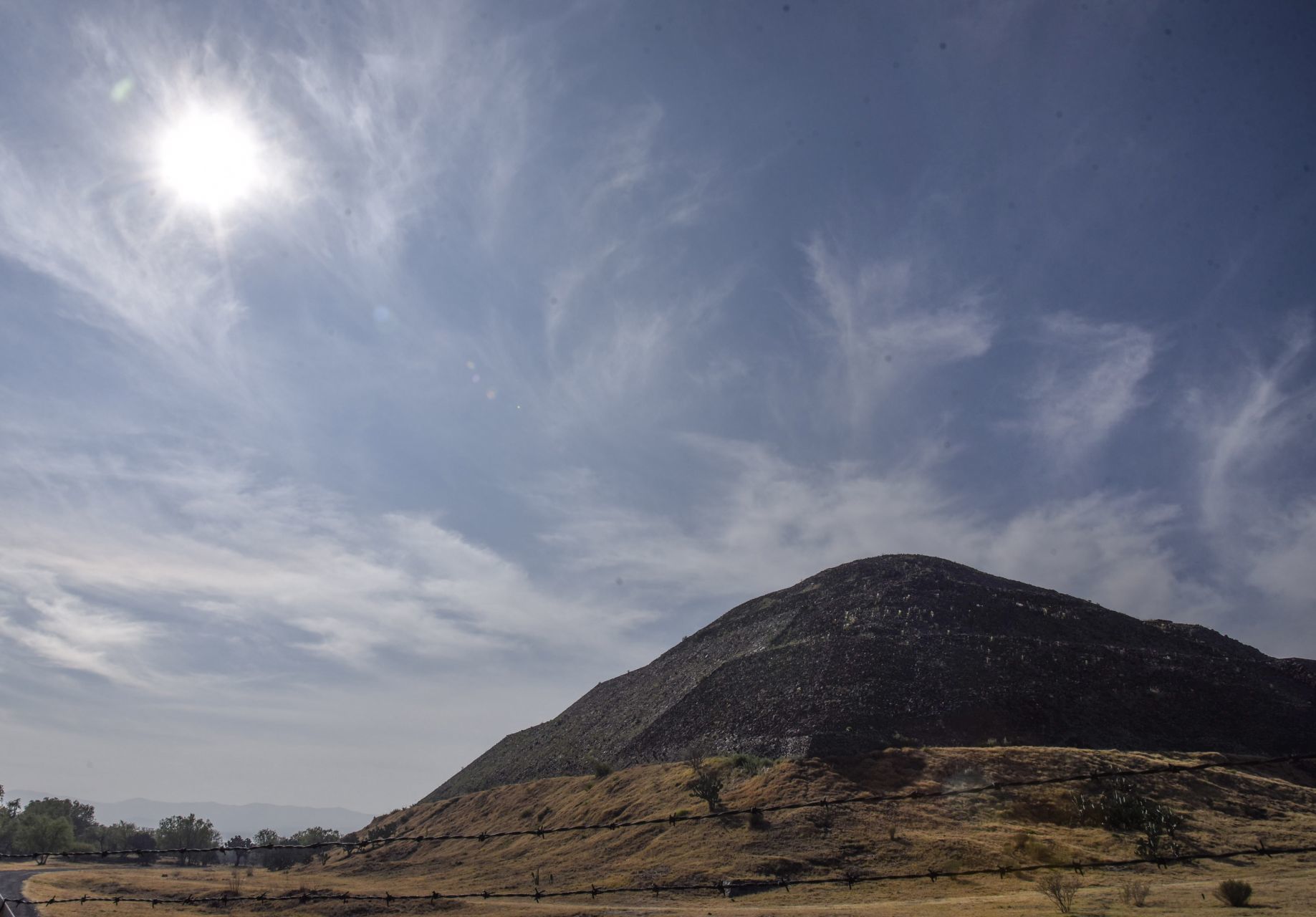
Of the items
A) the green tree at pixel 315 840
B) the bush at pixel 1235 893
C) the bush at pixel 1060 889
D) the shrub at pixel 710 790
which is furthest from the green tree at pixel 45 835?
the bush at pixel 1235 893

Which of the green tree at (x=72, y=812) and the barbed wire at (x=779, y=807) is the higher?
the green tree at (x=72, y=812)

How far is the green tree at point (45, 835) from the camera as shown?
252 feet

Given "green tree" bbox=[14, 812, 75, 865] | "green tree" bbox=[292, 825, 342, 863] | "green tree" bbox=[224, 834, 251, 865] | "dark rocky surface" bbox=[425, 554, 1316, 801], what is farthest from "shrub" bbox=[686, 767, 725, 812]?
"green tree" bbox=[14, 812, 75, 865]

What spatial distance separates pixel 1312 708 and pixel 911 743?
35304 millimetres

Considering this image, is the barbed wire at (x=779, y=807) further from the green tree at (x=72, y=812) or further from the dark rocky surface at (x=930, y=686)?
the green tree at (x=72, y=812)

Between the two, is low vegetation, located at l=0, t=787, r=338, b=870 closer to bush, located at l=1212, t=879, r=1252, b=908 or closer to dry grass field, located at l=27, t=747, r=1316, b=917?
dry grass field, located at l=27, t=747, r=1316, b=917

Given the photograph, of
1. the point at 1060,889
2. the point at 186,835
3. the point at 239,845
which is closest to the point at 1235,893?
the point at 1060,889

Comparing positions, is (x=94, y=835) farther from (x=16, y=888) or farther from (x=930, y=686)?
(x=930, y=686)

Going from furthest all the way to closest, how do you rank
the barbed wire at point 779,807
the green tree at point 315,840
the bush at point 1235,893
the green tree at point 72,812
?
1. the green tree at point 72,812
2. the green tree at point 315,840
3. the bush at point 1235,893
4. the barbed wire at point 779,807

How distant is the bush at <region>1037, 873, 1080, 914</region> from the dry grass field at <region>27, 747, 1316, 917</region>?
1.09 feet

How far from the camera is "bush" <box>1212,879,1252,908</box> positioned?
20.2 m

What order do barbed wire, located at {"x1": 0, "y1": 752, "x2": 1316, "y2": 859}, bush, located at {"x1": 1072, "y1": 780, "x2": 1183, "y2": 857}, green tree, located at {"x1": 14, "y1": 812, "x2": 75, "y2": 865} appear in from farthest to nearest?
green tree, located at {"x1": 14, "y1": 812, "x2": 75, "y2": 865}
bush, located at {"x1": 1072, "y1": 780, "x2": 1183, "y2": 857}
barbed wire, located at {"x1": 0, "y1": 752, "x2": 1316, "y2": 859}

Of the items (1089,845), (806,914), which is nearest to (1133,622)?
(1089,845)

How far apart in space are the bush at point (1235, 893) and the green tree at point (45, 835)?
91.8m
